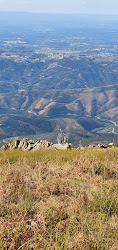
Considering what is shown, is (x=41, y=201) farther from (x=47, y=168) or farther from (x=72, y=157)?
(x=72, y=157)

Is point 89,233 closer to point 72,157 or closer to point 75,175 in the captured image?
point 75,175

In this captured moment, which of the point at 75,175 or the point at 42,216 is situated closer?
the point at 42,216

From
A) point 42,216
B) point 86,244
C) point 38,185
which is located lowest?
point 86,244

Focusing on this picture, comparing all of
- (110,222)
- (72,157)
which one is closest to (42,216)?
(110,222)

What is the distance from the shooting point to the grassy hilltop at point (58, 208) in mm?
5027

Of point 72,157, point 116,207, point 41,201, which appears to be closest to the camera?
point 116,207

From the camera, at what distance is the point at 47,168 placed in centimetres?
970

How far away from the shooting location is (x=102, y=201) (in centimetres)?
652

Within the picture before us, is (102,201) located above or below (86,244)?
above

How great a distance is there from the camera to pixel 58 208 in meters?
6.41

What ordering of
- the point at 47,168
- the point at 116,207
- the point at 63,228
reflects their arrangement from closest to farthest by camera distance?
the point at 63,228 < the point at 116,207 < the point at 47,168

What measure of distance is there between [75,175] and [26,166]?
2.01 m

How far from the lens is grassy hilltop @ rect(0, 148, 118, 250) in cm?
503

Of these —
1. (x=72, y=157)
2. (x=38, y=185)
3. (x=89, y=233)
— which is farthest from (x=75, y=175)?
(x=89, y=233)
